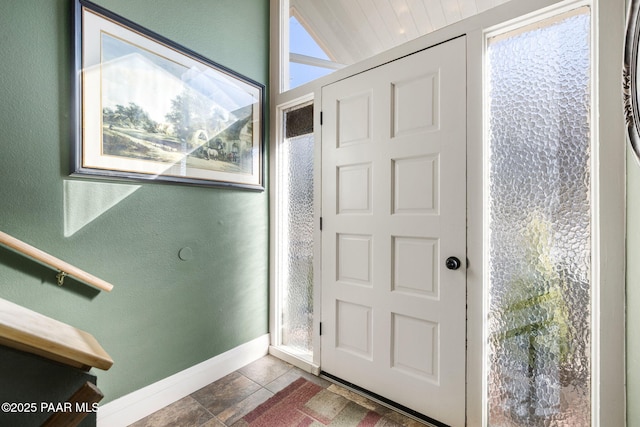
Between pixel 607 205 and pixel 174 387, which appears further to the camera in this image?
pixel 174 387

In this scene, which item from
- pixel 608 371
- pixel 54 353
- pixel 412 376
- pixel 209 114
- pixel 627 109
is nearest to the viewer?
pixel 54 353

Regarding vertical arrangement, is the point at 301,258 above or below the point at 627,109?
below

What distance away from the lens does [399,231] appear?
1664mm

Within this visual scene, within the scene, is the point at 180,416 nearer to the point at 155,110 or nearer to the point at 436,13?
the point at 155,110

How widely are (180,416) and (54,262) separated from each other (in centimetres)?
107

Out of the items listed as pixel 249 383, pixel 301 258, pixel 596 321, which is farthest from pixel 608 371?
pixel 249 383

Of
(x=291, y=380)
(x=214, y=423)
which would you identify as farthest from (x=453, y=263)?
(x=214, y=423)

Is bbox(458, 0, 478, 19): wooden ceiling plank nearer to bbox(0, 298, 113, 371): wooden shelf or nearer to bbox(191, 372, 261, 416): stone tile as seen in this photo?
bbox(0, 298, 113, 371): wooden shelf

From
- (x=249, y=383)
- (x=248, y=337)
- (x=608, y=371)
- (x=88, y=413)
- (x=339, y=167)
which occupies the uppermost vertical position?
(x=339, y=167)

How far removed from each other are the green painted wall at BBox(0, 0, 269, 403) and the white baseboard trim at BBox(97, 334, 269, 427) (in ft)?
0.16

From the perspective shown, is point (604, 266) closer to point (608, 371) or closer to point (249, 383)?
point (608, 371)

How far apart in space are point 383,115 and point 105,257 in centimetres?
172

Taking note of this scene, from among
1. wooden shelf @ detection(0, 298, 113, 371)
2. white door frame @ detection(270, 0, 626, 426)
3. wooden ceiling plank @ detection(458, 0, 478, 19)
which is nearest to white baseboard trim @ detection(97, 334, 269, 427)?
wooden shelf @ detection(0, 298, 113, 371)

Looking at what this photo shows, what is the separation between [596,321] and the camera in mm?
1163
